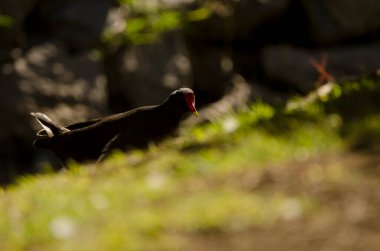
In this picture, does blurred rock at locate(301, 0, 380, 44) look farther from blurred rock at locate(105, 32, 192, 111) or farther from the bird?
the bird

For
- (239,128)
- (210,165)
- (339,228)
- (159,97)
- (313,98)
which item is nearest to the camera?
(339,228)

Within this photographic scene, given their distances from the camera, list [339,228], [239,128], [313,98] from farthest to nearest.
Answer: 1. [313,98]
2. [239,128]
3. [339,228]

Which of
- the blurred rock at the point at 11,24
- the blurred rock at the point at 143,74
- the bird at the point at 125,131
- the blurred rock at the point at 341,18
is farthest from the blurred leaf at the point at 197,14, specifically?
the bird at the point at 125,131

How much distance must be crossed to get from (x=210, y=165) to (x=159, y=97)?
8652 mm

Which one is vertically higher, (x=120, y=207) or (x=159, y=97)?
(x=159, y=97)

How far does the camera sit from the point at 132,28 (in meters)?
14.2

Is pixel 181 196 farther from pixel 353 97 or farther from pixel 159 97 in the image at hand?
pixel 159 97

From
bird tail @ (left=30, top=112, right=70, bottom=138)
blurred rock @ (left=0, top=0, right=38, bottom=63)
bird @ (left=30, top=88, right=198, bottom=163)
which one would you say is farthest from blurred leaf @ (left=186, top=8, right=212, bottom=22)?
bird @ (left=30, top=88, right=198, bottom=163)

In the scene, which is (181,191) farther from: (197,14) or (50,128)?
(197,14)

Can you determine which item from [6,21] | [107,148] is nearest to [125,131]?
[107,148]

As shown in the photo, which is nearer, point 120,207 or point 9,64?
point 120,207

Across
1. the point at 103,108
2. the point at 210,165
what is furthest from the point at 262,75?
the point at 210,165

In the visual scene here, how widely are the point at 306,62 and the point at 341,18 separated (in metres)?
1.18

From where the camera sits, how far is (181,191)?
5.14m
